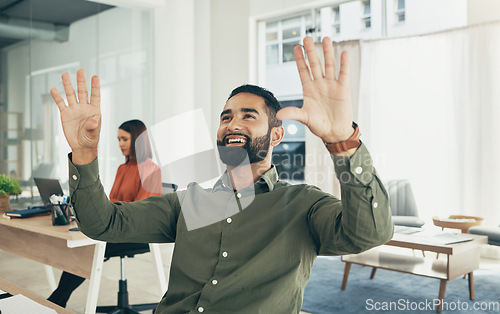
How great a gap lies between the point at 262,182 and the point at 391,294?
2.27m

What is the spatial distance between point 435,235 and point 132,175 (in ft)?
6.84

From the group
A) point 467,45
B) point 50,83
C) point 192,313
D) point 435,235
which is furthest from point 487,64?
point 50,83

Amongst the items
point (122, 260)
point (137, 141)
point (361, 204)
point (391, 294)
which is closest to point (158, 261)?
point (122, 260)

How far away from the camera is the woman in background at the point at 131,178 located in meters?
2.70

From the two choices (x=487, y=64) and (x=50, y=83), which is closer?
(x=487, y=64)

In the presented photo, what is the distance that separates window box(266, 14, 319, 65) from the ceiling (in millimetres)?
2245

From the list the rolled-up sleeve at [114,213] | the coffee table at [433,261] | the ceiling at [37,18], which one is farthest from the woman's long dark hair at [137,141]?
the ceiling at [37,18]

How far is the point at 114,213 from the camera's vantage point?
1222 millimetres

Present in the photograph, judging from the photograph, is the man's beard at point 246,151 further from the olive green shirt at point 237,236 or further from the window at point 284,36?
the window at point 284,36

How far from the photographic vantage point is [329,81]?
892 millimetres

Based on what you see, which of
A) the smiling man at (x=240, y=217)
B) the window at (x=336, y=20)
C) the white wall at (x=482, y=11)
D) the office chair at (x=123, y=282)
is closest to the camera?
the smiling man at (x=240, y=217)

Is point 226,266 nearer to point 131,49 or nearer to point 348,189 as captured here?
point 348,189

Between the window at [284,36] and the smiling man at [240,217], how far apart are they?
4.52m

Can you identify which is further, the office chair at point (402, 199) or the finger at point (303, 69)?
the office chair at point (402, 199)
